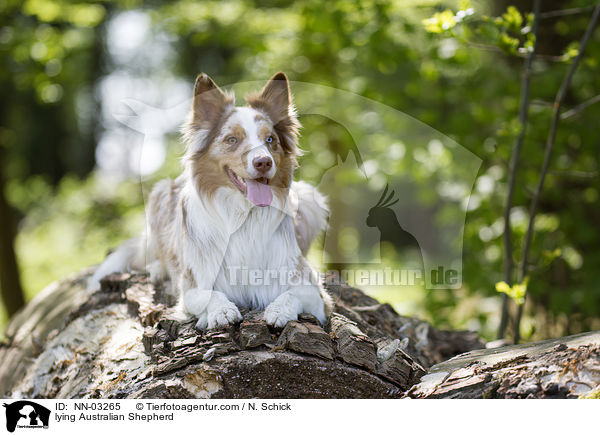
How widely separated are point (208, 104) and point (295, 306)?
1.14m

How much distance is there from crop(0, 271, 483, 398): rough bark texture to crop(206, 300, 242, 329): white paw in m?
0.04

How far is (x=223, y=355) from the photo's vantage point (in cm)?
254

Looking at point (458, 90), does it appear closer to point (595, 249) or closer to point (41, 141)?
point (595, 249)

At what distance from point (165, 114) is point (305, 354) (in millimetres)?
1707

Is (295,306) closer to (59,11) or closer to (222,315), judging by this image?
(222,315)

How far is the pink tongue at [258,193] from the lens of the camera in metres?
2.70

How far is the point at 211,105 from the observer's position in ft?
9.37

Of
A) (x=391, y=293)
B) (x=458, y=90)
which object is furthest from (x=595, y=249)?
(x=391, y=293)

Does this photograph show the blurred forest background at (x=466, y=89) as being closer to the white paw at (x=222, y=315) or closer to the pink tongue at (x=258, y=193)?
the pink tongue at (x=258, y=193)
